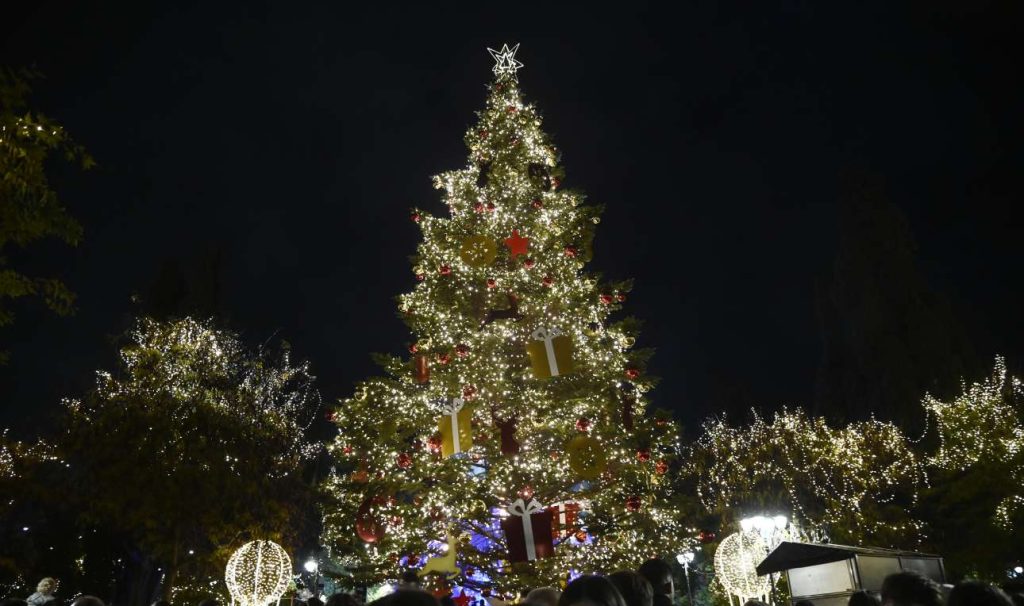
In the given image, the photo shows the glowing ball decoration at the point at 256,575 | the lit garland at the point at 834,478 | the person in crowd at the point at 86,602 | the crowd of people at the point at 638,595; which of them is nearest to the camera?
the crowd of people at the point at 638,595

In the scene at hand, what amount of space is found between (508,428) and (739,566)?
545 cm

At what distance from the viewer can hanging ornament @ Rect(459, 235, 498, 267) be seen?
1223 cm

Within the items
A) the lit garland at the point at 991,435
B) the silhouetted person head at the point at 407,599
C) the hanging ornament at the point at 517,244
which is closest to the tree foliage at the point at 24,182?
the silhouetted person head at the point at 407,599

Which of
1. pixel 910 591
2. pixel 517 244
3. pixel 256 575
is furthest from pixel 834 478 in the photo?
pixel 910 591

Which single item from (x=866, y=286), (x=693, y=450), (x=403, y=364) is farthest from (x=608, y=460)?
(x=866, y=286)

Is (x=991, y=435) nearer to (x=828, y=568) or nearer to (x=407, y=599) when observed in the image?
(x=828, y=568)

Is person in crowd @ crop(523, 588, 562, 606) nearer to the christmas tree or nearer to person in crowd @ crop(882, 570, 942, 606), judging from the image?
person in crowd @ crop(882, 570, 942, 606)

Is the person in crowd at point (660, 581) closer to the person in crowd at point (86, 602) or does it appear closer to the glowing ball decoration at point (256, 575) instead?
the person in crowd at point (86, 602)

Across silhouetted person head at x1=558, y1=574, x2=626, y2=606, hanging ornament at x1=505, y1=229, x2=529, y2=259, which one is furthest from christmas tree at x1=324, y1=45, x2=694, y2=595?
silhouetted person head at x1=558, y1=574, x2=626, y2=606

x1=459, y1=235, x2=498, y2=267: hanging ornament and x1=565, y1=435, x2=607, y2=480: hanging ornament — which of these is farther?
x1=459, y1=235, x2=498, y2=267: hanging ornament

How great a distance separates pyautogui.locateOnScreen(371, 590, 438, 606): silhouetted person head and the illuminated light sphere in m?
11.3

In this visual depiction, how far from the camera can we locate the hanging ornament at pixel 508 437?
1112 cm

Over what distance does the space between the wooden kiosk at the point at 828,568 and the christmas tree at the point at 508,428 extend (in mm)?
2109

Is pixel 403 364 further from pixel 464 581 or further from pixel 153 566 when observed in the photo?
pixel 153 566
